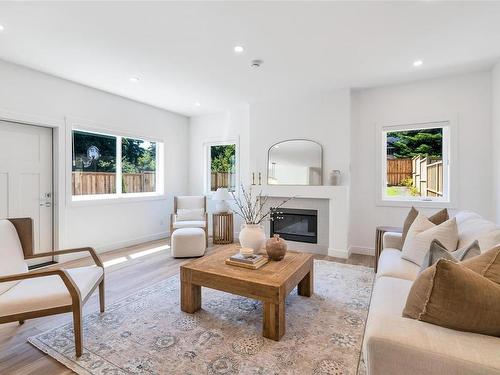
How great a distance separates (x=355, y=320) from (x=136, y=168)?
444 centimetres

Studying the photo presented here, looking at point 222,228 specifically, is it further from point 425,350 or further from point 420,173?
point 425,350

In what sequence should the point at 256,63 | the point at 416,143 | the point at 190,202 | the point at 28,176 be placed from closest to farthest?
1. the point at 256,63
2. the point at 28,176
3. the point at 416,143
4. the point at 190,202

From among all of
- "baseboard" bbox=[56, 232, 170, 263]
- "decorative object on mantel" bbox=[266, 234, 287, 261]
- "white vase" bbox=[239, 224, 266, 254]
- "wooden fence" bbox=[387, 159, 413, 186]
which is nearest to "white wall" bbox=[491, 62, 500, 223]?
"wooden fence" bbox=[387, 159, 413, 186]

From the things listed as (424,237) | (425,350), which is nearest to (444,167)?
(424,237)

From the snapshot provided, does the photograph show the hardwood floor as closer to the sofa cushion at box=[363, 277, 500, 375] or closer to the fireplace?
the fireplace

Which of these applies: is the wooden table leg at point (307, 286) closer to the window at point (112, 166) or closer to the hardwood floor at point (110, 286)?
the hardwood floor at point (110, 286)

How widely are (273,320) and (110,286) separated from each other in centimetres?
199

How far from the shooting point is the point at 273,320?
198 cm

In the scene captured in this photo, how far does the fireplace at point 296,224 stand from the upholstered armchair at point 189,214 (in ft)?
4.12

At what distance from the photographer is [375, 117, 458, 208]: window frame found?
3805mm

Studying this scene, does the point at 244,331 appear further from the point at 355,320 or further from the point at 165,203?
the point at 165,203

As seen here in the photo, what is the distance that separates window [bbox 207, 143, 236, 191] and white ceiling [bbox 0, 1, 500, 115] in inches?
70.3

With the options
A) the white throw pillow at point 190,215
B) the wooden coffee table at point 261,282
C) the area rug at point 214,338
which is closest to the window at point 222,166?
the white throw pillow at point 190,215

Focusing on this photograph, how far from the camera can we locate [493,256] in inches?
45.9
